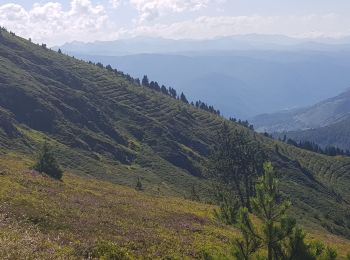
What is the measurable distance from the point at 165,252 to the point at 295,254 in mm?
15171

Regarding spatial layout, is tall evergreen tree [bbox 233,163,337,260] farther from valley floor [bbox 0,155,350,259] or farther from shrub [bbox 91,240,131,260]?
shrub [bbox 91,240,131,260]

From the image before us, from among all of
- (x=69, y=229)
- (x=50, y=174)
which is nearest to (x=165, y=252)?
(x=69, y=229)

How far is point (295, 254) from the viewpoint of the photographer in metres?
22.2

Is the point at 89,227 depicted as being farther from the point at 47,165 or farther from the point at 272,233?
the point at 47,165

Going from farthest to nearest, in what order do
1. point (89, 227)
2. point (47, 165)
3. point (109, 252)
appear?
point (47, 165) → point (89, 227) → point (109, 252)

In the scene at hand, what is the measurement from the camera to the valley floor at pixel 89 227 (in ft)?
97.1

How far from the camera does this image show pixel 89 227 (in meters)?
38.1

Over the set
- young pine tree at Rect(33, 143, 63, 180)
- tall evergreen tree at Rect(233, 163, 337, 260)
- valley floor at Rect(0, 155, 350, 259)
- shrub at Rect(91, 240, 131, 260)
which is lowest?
young pine tree at Rect(33, 143, 63, 180)

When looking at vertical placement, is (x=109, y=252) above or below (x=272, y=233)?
below

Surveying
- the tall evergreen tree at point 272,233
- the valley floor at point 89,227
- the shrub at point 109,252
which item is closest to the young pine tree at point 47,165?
the valley floor at point 89,227

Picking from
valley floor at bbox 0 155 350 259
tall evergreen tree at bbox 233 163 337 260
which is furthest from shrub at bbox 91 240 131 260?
tall evergreen tree at bbox 233 163 337 260

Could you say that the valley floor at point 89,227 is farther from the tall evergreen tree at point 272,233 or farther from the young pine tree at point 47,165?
the young pine tree at point 47,165

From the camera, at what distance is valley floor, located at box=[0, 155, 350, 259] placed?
29609 millimetres

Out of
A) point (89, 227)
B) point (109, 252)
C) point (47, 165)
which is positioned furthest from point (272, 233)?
point (47, 165)
